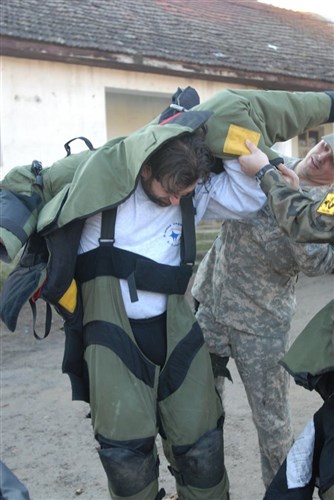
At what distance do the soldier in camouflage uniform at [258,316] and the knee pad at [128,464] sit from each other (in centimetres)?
73

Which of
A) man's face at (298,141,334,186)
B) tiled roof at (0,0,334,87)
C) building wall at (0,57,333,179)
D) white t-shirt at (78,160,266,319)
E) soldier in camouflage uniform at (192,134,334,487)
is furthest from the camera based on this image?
tiled roof at (0,0,334,87)

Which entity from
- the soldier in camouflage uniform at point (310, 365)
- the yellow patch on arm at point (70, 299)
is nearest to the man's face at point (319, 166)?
the soldier in camouflage uniform at point (310, 365)

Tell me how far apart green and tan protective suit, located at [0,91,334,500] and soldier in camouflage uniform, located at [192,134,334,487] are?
44 centimetres

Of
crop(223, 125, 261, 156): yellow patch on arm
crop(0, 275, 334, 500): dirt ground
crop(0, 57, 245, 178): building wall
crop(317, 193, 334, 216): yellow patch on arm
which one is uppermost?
crop(223, 125, 261, 156): yellow patch on arm

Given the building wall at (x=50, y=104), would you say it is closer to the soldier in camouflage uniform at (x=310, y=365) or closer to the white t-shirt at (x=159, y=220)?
the white t-shirt at (x=159, y=220)

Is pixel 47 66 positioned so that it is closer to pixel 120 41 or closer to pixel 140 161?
pixel 120 41

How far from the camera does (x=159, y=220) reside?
232 centimetres

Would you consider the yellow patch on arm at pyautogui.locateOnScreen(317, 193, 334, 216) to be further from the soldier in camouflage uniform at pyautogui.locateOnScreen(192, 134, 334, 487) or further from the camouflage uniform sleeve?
the soldier in camouflage uniform at pyautogui.locateOnScreen(192, 134, 334, 487)

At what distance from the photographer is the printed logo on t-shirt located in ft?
7.67

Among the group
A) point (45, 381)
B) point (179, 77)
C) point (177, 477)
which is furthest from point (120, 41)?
point (177, 477)

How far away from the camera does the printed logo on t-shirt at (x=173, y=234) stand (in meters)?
2.34

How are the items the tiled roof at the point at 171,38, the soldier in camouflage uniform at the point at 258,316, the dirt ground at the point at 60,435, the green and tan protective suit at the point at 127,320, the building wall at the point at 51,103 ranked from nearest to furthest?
the green and tan protective suit at the point at 127,320 < the soldier in camouflage uniform at the point at 258,316 < the dirt ground at the point at 60,435 < the building wall at the point at 51,103 < the tiled roof at the point at 171,38

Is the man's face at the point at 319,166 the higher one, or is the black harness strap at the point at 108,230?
the man's face at the point at 319,166

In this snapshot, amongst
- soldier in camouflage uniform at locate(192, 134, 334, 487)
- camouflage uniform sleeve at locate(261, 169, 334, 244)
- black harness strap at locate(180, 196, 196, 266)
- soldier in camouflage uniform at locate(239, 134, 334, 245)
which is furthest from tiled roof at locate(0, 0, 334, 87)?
camouflage uniform sleeve at locate(261, 169, 334, 244)
